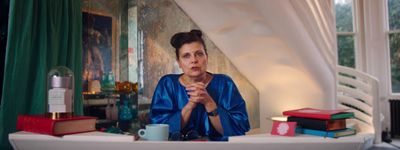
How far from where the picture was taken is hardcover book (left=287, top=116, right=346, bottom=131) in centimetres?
100

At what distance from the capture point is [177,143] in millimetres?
976

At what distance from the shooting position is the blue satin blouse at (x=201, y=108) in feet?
5.20

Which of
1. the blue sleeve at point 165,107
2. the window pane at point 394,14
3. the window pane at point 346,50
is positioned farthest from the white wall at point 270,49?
the window pane at point 394,14

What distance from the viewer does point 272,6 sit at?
1634 millimetres

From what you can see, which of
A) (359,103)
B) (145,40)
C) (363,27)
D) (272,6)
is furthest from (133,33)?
(363,27)

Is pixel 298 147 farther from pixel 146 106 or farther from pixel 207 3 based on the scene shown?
pixel 207 3

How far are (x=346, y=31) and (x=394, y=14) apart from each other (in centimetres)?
73

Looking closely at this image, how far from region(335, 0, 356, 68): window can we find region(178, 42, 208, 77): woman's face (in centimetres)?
375

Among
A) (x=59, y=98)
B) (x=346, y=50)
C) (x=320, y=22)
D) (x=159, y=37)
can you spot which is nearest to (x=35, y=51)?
(x=59, y=98)

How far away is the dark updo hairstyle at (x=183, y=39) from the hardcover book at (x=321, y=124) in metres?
0.72

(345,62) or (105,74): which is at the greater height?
(345,62)

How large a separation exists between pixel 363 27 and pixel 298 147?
4.50m

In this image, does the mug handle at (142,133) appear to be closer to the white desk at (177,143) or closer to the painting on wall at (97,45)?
the white desk at (177,143)

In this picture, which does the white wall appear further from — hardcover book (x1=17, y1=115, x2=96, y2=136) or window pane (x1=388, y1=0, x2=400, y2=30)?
window pane (x1=388, y1=0, x2=400, y2=30)
